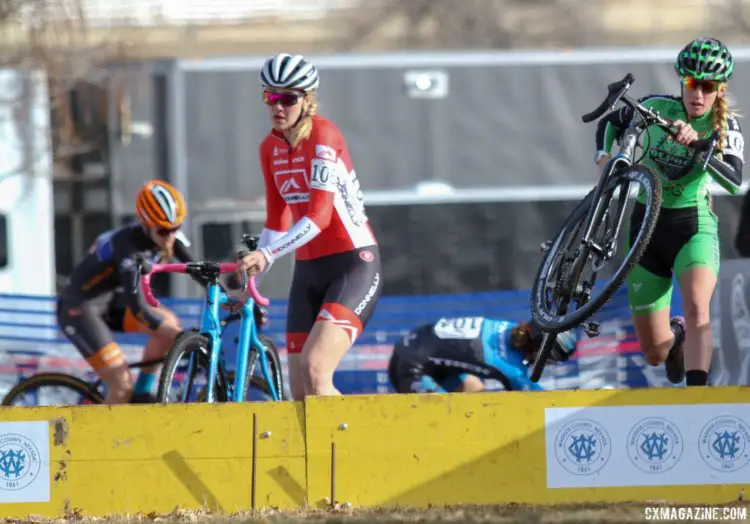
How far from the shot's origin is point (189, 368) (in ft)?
28.4

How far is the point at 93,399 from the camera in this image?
10.3 m

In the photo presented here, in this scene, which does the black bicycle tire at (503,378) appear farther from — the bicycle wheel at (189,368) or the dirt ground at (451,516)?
the dirt ground at (451,516)

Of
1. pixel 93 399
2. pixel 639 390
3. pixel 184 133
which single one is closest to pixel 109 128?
pixel 184 133

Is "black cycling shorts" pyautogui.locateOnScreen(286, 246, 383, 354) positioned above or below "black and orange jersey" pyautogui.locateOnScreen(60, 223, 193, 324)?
below

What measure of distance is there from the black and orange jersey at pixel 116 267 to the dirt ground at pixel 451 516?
2533mm

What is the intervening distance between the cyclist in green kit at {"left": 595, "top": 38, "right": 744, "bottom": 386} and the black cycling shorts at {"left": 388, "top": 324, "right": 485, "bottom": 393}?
1642 millimetres

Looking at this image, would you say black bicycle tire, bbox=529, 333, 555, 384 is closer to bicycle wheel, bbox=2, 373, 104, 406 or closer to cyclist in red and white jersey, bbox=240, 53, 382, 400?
cyclist in red and white jersey, bbox=240, 53, 382, 400

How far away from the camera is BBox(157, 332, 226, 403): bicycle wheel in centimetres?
830

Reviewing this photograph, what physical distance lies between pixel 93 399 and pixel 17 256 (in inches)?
230

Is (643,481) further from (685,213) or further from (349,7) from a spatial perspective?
(349,7)

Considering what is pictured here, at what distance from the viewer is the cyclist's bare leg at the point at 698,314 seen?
8430 millimetres

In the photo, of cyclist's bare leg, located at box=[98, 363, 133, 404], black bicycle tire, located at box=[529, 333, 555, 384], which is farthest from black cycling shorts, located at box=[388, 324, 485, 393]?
cyclist's bare leg, located at box=[98, 363, 133, 404]

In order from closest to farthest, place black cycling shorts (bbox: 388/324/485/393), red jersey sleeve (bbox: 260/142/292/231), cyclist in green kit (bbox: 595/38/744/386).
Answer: cyclist in green kit (bbox: 595/38/744/386) → red jersey sleeve (bbox: 260/142/292/231) → black cycling shorts (bbox: 388/324/485/393)

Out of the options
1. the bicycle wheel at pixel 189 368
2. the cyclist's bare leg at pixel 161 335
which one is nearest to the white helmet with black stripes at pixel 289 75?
the bicycle wheel at pixel 189 368
